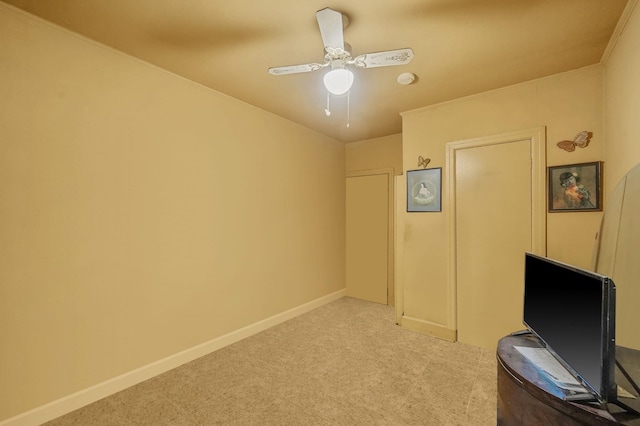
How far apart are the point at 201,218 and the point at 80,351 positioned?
1.34m

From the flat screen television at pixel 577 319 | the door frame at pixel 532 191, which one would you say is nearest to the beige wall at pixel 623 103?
the door frame at pixel 532 191

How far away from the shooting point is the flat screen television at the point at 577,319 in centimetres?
100

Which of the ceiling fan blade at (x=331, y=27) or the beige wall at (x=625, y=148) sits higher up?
the ceiling fan blade at (x=331, y=27)

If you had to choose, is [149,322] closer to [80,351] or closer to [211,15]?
[80,351]

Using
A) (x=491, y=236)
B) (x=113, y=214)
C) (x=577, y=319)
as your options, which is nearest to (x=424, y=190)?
(x=491, y=236)

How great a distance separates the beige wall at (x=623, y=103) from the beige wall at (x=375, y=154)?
2383mm

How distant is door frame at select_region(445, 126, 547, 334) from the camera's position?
2.61 meters

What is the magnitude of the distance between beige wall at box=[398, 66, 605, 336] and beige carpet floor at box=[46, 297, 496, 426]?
561mm

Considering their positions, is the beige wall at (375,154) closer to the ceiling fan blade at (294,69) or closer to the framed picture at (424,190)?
the framed picture at (424,190)

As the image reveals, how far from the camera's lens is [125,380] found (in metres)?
2.24

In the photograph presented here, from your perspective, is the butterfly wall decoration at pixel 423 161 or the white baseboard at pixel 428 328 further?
the butterfly wall decoration at pixel 423 161

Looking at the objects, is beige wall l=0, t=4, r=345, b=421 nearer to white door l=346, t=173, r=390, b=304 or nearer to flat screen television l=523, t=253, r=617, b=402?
white door l=346, t=173, r=390, b=304

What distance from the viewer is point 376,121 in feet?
12.6

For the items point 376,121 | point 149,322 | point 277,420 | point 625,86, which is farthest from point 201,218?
point 625,86
